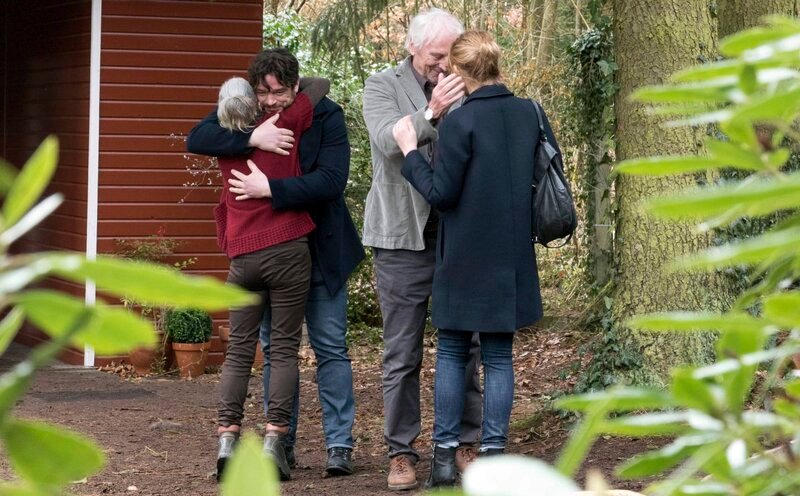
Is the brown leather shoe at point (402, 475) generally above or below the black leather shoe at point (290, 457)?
above

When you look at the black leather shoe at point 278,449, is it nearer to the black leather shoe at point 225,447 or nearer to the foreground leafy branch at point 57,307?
the black leather shoe at point 225,447

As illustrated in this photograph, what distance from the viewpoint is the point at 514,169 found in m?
4.50

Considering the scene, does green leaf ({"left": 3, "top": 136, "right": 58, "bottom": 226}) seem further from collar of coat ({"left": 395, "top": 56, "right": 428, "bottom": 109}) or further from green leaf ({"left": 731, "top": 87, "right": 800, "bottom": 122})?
collar of coat ({"left": 395, "top": 56, "right": 428, "bottom": 109})

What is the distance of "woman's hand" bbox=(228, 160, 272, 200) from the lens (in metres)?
4.88

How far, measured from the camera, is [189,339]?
809 centimetres

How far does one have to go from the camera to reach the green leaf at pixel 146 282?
1.52 feet

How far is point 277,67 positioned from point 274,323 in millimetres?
1039

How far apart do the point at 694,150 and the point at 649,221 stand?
39 centimetres

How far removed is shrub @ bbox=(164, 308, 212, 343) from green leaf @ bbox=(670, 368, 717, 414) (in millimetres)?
7601

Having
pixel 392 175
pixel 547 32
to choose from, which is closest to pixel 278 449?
pixel 392 175

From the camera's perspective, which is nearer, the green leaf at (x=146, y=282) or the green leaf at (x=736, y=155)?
the green leaf at (x=146, y=282)

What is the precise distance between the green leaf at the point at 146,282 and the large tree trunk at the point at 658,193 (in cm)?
524

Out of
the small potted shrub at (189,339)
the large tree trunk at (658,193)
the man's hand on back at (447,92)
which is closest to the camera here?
the man's hand on back at (447,92)

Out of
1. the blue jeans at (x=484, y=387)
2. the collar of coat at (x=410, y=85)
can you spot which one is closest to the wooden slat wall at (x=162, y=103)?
the collar of coat at (x=410, y=85)
